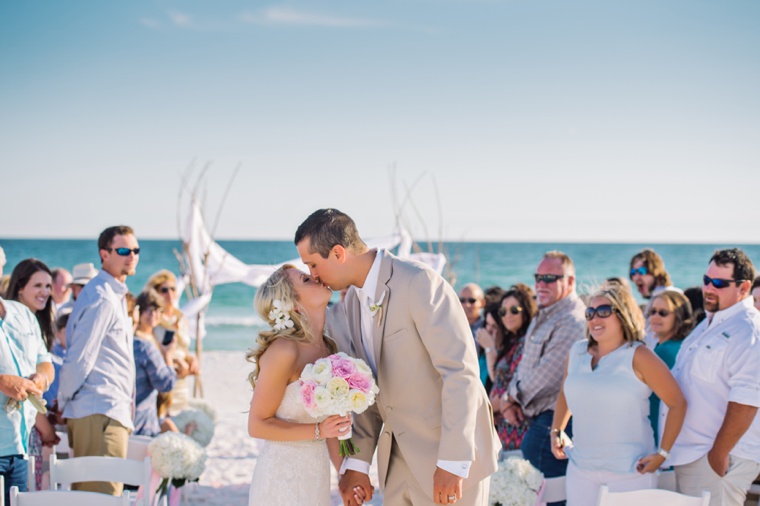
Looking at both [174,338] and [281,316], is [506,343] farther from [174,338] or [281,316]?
[281,316]

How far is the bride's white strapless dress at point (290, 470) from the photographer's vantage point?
315 cm

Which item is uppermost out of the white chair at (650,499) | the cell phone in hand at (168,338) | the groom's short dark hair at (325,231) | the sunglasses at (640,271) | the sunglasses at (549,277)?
the groom's short dark hair at (325,231)

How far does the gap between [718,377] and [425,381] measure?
1.88 m

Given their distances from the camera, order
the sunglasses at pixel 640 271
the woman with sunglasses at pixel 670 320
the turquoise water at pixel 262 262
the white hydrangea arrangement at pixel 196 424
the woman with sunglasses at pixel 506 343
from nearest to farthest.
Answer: the woman with sunglasses at pixel 670 320
the woman with sunglasses at pixel 506 343
the white hydrangea arrangement at pixel 196 424
the sunglasses at pixel 640 271
the turquoise water at pixel 262 262

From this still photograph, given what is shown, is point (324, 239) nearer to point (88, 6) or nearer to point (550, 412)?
point (550, 412)

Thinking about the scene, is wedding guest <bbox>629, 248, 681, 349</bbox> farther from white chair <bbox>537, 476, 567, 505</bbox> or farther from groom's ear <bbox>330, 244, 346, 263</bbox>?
groom's ear <bbox>330, 244, 346, 263</bbox>

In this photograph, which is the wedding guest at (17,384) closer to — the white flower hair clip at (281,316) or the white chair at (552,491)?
the white flower hair clip at (281,316)

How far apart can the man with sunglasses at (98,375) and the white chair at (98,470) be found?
76 centimetres

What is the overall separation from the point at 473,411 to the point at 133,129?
985 inches

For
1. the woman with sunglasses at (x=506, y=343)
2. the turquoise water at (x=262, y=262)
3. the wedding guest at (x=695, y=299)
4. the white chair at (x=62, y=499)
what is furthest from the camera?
the turquoise water at (x=262, y=262)

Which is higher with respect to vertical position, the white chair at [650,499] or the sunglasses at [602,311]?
the sunglasses at [602,311]

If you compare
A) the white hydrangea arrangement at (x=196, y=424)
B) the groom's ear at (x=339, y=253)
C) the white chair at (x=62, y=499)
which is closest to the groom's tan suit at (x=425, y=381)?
the groom's ear at (x=339, y=253)

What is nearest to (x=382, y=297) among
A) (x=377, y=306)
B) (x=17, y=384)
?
(x=377, y=306)

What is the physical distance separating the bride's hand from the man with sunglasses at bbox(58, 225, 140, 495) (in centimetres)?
194
